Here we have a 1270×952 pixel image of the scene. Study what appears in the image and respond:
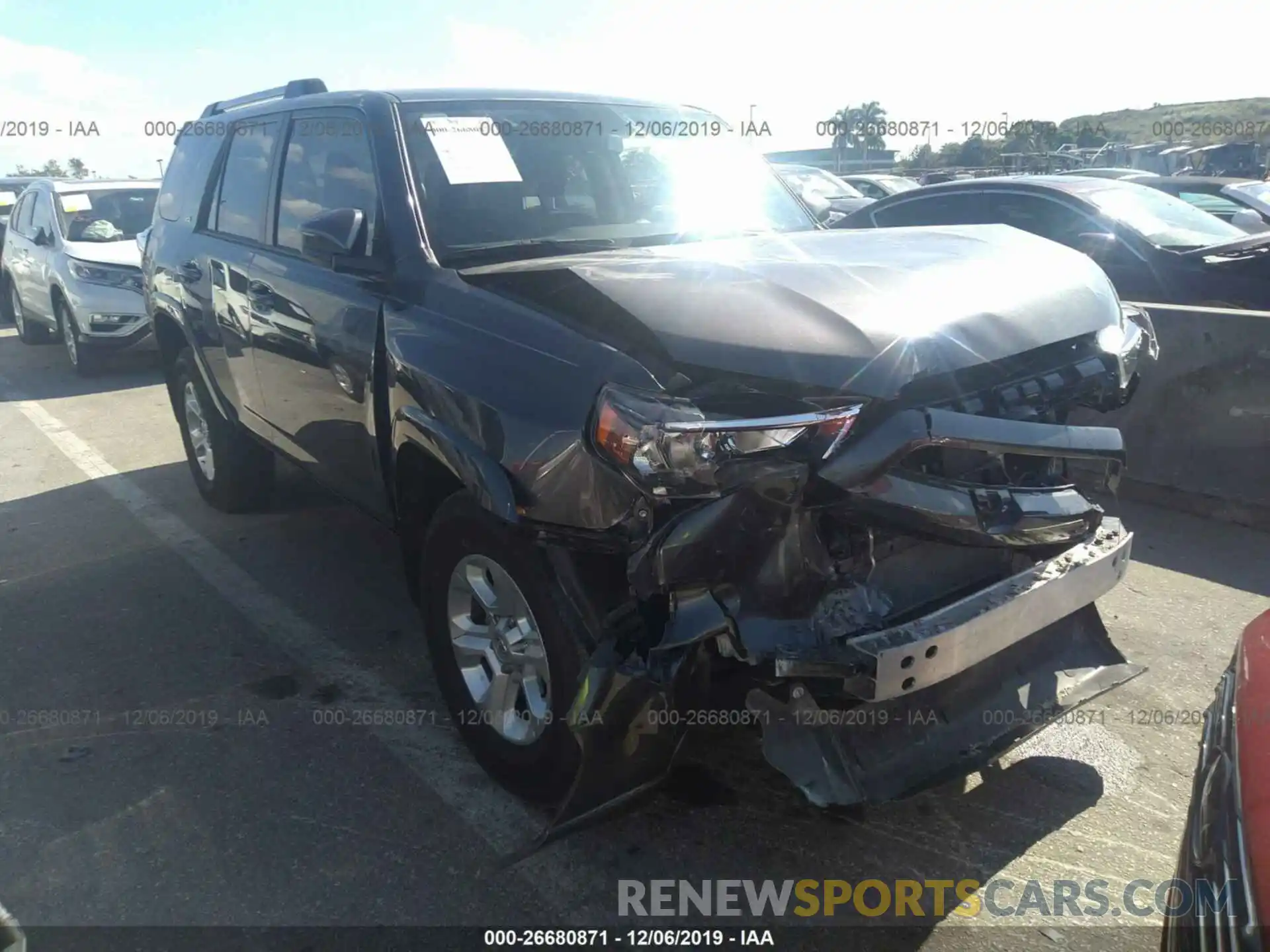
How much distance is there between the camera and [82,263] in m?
10.0

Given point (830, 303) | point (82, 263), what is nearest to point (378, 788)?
point (830, 303)

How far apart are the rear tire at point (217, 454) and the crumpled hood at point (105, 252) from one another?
194 inches

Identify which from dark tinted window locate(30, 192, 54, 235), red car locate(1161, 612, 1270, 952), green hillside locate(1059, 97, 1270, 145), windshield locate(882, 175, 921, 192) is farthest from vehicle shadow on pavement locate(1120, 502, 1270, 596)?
green hillside locate(1059, 97, 1270, 145)

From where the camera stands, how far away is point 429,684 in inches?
152

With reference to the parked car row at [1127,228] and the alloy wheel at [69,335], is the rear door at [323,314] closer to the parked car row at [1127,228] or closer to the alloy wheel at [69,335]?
the parked car row at [1127,228]

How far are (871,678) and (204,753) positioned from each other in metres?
2.35

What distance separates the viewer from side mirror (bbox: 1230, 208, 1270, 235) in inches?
315

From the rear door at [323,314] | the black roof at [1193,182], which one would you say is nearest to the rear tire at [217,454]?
the rear door at [323,314]

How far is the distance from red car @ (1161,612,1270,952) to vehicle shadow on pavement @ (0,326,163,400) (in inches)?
382

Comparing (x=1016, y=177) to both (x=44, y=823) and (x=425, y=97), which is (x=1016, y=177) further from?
(x=44, y=823)

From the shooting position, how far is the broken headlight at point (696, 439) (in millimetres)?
2291

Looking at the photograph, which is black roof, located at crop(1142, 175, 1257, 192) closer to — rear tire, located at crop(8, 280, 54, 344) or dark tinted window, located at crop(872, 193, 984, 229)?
dark tinted window, located at crop(872, 193, 984, 229)

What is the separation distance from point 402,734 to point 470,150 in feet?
6.77

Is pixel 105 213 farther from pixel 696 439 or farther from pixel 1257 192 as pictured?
pixel 1257 192
